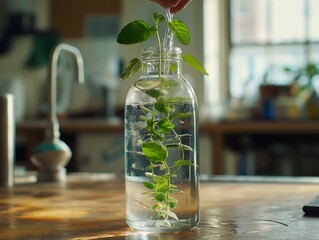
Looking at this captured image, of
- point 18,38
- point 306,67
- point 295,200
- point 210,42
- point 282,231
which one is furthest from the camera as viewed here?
point 18,38

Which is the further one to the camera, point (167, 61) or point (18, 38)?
point (18, 38)

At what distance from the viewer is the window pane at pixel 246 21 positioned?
4227 millimetres

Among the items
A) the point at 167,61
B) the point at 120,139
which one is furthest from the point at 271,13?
the point at 167,61

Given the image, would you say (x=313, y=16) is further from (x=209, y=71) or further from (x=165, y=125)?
(x=165, y=125)

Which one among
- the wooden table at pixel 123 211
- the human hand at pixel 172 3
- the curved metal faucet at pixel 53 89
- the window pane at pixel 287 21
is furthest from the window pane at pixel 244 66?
the human hand at pixel 172 3

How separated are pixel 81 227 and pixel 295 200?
1.45ft

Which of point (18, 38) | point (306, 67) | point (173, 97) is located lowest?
point (173, 97)

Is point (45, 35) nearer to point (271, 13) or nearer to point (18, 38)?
point (18, 38)

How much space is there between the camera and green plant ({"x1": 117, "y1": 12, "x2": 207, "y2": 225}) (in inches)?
30.5

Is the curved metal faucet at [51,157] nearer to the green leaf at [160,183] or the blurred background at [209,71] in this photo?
the green leaf at [160,183]

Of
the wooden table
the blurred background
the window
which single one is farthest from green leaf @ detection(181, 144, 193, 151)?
the window

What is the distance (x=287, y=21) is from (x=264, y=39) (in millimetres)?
193

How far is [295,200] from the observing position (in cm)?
112

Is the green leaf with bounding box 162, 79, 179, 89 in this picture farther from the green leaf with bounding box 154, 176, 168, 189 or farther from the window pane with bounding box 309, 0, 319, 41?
the window pane with bounding box 309, 0, 319, 41
